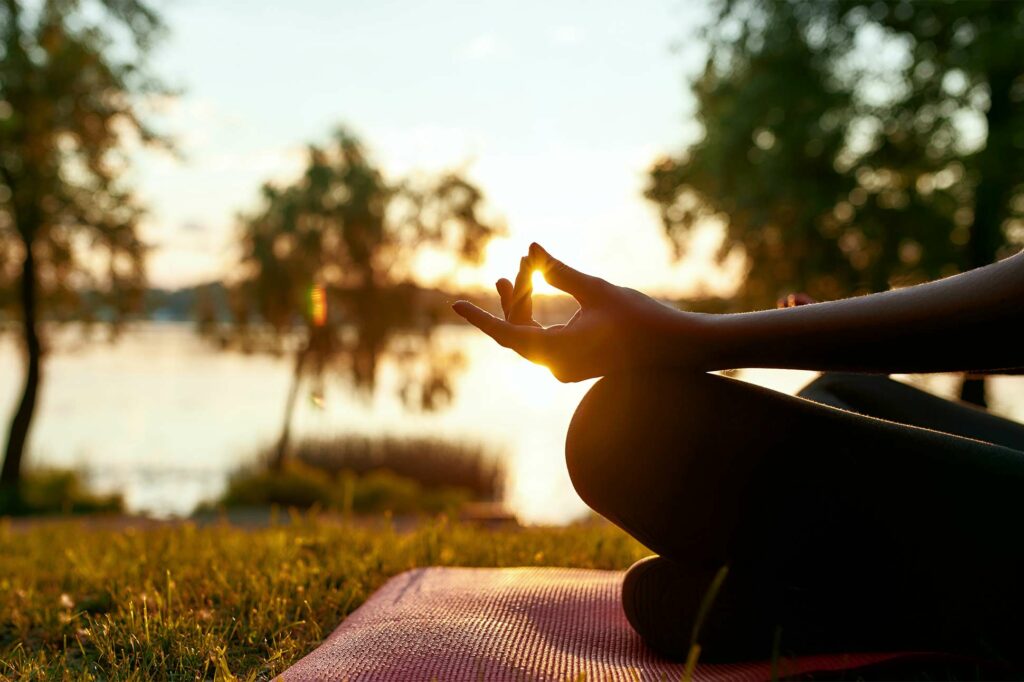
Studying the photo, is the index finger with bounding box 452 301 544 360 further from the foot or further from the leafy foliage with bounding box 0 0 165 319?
the leafy foliage with bounding box 0 0 165 319

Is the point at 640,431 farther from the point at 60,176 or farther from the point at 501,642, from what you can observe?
the point at 60,176

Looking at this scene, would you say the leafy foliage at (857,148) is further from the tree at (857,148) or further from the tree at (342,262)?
the tree at (342,262)

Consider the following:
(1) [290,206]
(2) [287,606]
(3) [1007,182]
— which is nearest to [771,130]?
(3) [1007,182]

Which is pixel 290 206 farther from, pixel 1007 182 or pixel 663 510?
pixel 663 510

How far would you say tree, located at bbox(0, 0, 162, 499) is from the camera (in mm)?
11445

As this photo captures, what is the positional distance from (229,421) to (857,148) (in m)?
21.0

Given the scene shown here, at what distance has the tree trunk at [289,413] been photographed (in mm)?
16828

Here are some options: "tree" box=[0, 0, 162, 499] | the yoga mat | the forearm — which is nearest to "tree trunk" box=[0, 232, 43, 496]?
"tree" box=[0, 0, 162, 499]

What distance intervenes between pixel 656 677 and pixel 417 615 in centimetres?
52

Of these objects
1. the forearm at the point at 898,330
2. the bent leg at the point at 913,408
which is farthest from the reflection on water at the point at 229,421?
the forearm at the point at 898,330

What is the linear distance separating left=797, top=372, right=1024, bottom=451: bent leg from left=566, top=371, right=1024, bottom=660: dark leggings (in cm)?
67

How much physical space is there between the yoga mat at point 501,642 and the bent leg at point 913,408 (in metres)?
0.76

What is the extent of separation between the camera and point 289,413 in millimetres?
17000

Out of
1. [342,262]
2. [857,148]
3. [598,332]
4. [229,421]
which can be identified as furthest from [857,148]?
[229,421]
